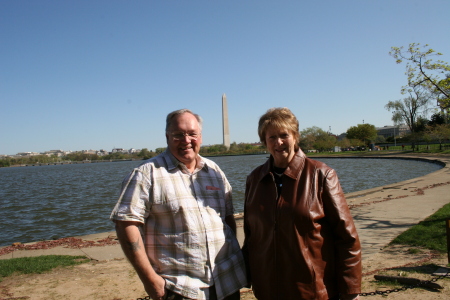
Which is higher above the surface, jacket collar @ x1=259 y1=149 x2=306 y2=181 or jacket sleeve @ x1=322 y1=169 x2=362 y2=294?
jacket collar @ x1=259 y1=149 x2=306 y2=181

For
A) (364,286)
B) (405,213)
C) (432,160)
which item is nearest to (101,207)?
(405,213)

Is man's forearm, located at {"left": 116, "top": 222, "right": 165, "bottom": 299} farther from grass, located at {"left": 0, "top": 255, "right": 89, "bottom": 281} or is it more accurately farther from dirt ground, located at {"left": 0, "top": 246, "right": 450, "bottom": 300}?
grass, located at {"left": 0, "top": 255, "right": 89, "bottom": 281}

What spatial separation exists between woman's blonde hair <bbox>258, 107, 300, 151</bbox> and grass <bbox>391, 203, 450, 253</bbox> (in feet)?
15.9

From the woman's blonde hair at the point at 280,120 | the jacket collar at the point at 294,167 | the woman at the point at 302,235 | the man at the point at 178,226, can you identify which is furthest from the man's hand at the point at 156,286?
the woman's blonde hair at the point at 280,120

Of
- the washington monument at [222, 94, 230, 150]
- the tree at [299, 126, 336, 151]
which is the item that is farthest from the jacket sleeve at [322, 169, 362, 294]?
the tree at [299, 126, 336, 151]

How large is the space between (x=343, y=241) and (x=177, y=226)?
1.11m

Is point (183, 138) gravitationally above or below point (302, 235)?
above

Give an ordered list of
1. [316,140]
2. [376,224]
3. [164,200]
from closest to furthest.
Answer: [164,200]
[376,224]
[316,140]

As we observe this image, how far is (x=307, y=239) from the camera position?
242 cm

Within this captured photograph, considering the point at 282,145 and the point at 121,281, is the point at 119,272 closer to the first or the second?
the point at 121,281

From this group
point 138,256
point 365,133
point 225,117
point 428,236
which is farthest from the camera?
point 365,133

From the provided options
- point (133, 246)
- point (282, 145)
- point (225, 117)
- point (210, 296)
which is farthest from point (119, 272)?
point (225, 117)

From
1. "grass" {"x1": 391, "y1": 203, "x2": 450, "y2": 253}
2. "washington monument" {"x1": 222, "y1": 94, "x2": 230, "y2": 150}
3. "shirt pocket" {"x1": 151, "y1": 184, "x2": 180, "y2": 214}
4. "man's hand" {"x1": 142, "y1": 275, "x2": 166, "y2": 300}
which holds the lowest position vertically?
"grass" {"x1": 391, "y1": 203, "x2": 450, "y2": 253}

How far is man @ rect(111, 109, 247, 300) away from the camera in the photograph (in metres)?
2.41
